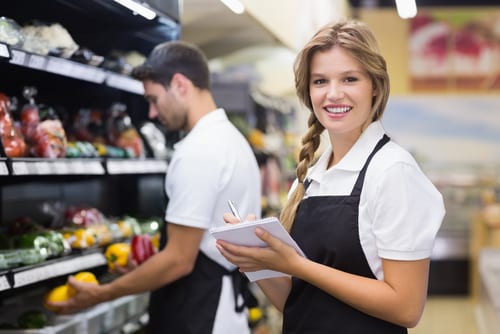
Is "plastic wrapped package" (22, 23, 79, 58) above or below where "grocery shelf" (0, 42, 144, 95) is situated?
above

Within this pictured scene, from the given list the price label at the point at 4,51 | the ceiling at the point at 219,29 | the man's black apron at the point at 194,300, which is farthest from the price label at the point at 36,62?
the ceiling at the point at 219,29

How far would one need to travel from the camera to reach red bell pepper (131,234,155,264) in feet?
10.5

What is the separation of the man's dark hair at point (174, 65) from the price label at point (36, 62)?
517mm

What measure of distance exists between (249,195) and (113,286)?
61cm

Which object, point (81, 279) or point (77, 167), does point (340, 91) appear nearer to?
point (77, 167)

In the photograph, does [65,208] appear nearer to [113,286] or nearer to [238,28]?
[113,286]

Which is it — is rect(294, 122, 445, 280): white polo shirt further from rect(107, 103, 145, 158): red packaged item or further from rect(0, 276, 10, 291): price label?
rect(107, 103, 145, 158): red packaged item

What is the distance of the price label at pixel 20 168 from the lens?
2.53 metres

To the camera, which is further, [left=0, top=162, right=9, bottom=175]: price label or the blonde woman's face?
[left=0, top=162, right=9, bottom=175]: price label

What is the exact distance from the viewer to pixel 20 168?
2.56 metres

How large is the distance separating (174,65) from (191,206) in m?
0.58

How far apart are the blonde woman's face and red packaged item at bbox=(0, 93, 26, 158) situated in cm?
114

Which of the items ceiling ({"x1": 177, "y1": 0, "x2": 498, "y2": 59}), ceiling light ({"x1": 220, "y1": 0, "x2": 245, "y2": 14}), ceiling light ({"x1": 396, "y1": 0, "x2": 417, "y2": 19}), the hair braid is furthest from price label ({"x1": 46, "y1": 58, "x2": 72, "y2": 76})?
ceiling light ({"x1": 396, "y1": 0, "x2": 417, "y2": 19})

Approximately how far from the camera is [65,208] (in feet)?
11.7
